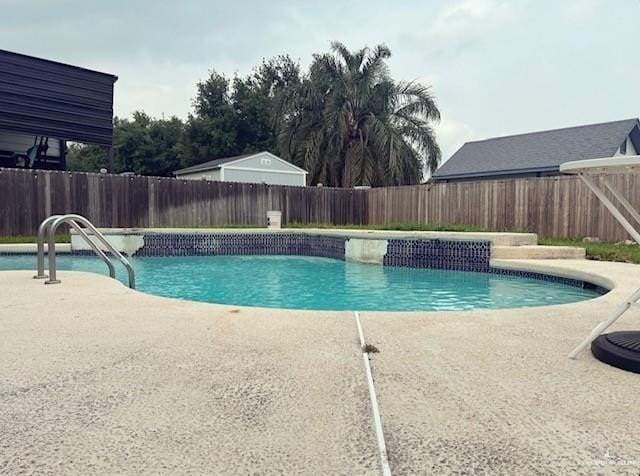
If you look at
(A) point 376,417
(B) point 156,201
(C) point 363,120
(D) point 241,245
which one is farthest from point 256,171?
(A) point 376,417

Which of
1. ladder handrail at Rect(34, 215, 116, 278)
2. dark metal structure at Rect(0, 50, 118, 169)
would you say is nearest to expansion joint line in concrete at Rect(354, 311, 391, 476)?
ladder handrail at Rect(34, 215, 116, 278)

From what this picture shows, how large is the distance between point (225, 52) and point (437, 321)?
62.8ft

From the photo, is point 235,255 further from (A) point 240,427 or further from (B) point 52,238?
(A) point 240,427

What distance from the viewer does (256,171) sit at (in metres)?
19.1

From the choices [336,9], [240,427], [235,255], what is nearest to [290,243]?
[235,255]

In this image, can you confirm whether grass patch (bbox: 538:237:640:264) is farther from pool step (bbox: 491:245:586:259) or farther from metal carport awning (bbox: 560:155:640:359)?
metal carport awning (bbox: 560:155:640:359)

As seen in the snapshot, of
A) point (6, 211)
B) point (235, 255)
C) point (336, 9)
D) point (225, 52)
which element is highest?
point (225, 52)

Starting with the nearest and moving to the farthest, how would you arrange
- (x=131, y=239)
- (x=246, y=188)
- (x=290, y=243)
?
(x=131, y=239)
(x=290, y=243)
(x=246, y=188)

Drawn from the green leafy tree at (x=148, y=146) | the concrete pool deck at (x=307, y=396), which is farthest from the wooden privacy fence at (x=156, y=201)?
the green leafy tree at (x=148, y=146)

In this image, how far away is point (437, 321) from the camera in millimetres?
3318

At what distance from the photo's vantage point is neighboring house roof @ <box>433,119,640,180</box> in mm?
16750

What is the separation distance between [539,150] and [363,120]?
7.23m

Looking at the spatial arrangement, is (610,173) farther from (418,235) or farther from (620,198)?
(418,235)

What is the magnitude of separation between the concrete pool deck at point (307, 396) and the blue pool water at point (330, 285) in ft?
7.53
